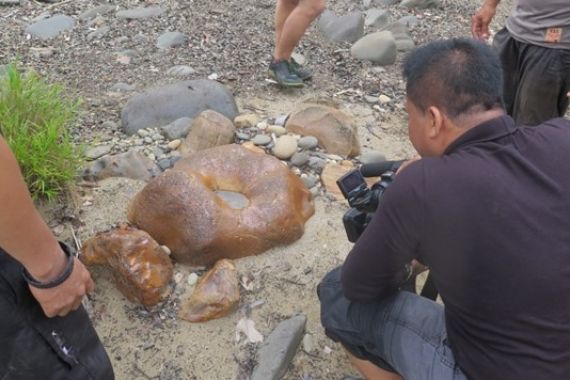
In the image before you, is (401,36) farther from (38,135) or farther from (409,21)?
(38,135)

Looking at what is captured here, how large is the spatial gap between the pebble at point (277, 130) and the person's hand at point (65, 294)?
2127 millimetres

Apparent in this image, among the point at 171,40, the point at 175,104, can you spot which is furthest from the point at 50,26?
the point at 175,104

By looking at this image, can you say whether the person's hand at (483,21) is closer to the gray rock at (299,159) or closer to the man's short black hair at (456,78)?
the gray rock at (299,159)

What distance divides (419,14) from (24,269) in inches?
195

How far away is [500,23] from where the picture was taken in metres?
5.68

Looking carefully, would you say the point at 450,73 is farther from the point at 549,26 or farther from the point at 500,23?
the point at 500,23

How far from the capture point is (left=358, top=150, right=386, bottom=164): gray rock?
3.54 metres

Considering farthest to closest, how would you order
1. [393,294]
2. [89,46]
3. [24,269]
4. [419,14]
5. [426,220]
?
1. [419,14]
2. [89,46]
3. [393,294]
4. [426,220]
5. [24,269]

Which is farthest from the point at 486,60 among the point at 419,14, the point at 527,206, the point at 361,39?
the point at 419,14

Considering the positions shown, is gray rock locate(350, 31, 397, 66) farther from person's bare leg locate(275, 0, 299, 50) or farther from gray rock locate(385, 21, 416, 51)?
person's bare leg locate(275, 0, 299, 50)

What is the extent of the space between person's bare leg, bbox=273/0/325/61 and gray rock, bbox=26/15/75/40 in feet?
6.82

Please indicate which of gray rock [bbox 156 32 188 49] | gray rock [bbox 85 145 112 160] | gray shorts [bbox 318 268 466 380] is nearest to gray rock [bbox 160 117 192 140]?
gray rock [bbox 85 145 112 160]

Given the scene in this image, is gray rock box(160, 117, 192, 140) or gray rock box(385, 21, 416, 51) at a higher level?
gray rock box(385, 21, 416, 51)

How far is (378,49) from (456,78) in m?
3.02
